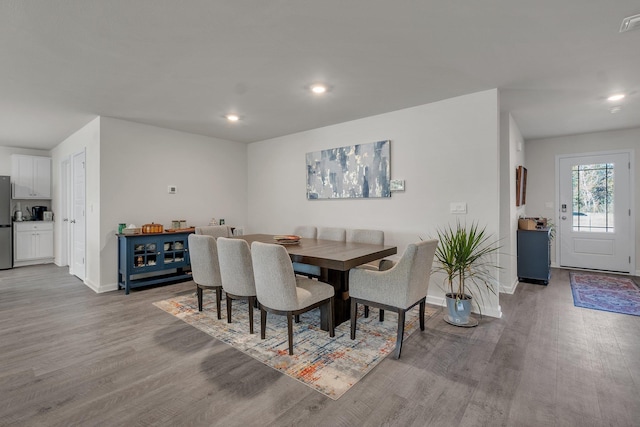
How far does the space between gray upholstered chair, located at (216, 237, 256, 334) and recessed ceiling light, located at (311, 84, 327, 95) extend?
1.73m

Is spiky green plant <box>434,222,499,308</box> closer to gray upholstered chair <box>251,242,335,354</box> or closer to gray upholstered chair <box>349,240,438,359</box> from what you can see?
gray upholstered chair <box>349,240,438,359</box>

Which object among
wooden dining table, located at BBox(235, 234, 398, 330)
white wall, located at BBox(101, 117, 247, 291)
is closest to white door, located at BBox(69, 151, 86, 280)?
white wall, located at BBox(101, 117, 247, 291)

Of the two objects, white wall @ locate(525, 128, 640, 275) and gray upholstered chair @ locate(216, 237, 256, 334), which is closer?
gray upholstered chair @ locate(216, 237, 256, 334)

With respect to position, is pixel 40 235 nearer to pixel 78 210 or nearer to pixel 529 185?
pixel 78 210

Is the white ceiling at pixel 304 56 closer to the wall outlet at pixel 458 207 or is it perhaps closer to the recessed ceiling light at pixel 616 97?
the recessed ceiling light at pixel 616 97

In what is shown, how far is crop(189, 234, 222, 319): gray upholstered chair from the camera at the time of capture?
3.17 meters

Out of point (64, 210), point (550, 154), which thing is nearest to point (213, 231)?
point (64, 210)

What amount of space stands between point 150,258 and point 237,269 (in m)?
2.30

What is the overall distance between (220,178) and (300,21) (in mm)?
4049

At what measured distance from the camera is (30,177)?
6.25m

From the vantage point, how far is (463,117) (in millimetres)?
3477

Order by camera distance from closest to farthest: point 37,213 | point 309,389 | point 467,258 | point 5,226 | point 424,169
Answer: point 309,389, point 467,258, point 424,169, point 5,226, point 37,213

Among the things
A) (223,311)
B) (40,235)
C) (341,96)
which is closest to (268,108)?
(341,96)

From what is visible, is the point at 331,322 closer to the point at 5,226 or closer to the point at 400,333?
the point at 400,333
